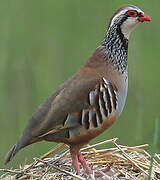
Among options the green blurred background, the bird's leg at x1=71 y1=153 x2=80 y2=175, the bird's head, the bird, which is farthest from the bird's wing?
the green blurred background

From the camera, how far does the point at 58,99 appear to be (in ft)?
15.3

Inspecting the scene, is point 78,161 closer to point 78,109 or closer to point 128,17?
point 78,109

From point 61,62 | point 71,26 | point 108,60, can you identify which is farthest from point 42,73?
point 108,60

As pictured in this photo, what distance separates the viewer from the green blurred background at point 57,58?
22.2ft

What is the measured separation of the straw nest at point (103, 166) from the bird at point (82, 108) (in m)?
0.11

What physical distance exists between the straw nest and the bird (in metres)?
0.11

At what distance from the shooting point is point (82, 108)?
4672 millimetres

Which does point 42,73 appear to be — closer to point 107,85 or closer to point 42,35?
point 42,35

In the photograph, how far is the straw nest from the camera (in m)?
4.61

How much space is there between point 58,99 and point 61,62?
2.58m

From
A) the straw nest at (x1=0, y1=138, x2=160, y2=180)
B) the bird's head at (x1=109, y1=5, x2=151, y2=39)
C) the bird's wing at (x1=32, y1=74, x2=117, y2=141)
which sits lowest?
the straw nest at (x1=0, y1=138, x2=160, y2=180)

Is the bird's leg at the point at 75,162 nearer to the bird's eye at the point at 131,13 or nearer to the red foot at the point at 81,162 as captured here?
the red foot at the point at 81,162

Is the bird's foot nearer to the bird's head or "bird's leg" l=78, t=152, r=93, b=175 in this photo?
"bird's leg" l=78, t=152, r=93, b=175

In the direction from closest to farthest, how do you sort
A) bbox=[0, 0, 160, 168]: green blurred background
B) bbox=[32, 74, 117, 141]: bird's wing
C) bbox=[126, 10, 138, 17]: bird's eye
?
1. bbox=[32, 74, 117, 141]: bird's wing
2. bbox=[126, 10, 138, 17]: bird's eye
3. bbox=[0, 0, 160, 168]: green blurred background
